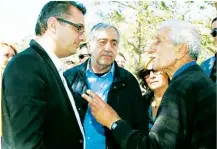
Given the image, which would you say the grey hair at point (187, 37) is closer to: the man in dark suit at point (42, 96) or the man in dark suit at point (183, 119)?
the man in dark suit at point (183, 119)

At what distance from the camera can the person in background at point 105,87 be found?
11.7 feet

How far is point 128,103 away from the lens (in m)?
3.66

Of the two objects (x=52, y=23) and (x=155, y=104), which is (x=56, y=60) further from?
(x=155, y=104)

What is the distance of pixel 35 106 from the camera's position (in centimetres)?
200

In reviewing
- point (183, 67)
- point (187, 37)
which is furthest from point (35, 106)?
point (187, 37)

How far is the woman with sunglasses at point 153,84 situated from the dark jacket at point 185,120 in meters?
2.01

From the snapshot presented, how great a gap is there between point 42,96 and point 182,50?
0.97m

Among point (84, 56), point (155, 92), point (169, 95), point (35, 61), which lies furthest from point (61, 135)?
point (84, 56)

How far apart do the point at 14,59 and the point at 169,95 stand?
942mm

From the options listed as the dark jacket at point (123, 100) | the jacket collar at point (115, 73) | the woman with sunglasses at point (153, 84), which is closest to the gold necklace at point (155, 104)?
the woman with sunglasses at point (153, 84)

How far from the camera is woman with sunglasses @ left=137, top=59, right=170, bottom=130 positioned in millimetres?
4196

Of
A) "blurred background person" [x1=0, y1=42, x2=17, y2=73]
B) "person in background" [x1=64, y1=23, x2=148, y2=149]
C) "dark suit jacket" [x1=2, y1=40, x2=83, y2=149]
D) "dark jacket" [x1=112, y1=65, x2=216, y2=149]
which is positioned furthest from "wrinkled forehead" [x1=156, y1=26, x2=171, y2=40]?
"blurred background person" [x1=0, y1=42, x2=17, y2=73]

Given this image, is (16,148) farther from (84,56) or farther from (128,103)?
(84,56)

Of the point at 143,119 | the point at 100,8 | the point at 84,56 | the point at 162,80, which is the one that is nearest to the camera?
the point at 143,119
